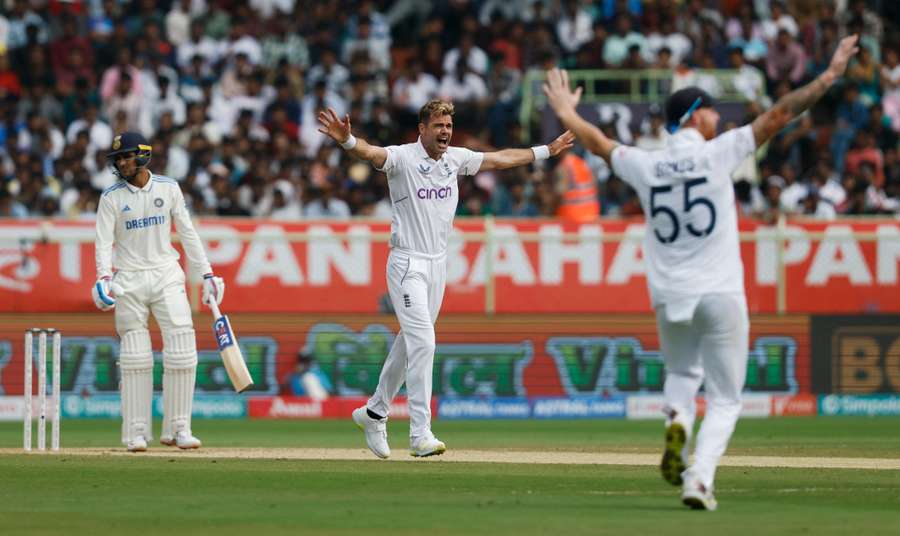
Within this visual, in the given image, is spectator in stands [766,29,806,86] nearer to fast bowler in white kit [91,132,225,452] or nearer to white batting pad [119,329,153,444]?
fast bowler in white kit [91,132,225,452]

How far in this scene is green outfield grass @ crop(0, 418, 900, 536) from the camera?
8352 mm

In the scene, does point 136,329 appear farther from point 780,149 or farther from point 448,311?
point 780,149

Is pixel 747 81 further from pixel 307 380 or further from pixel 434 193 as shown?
pixel 434 193

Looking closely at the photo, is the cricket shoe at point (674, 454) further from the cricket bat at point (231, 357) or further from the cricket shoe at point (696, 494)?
the cricket bat at point (231, 357)

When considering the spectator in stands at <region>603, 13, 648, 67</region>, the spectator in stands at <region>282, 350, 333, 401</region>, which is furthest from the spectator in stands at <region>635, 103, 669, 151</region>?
the spectator in stands at <region>282, 350, 333, 401</region>

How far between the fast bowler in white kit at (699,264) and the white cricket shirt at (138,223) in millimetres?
4978

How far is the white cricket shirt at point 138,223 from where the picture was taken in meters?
12.9

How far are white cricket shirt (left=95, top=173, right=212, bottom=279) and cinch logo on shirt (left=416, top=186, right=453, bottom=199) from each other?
82.5 inches

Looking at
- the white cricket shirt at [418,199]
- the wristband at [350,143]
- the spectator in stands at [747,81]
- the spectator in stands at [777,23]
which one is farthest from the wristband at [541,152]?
the spectator in stands at [777,23]

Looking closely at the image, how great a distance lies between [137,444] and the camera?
1300 cm

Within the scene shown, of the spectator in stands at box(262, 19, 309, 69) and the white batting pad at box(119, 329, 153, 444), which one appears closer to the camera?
the white batting pad at box(119, 329, 153, 444)

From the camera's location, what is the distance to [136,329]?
1312 cm

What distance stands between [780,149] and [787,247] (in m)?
3.57

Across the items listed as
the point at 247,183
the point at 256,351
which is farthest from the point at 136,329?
the point at 247,183
